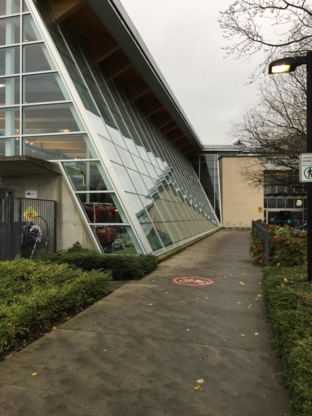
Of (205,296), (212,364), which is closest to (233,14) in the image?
(205,296)

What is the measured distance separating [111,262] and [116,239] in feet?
6.19

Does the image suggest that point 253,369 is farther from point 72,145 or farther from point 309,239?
point 72,145

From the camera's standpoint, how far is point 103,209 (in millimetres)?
11180

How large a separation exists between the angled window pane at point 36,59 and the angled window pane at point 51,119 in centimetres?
141

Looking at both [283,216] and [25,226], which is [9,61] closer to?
[25,226]

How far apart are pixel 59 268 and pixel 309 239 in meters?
5.03

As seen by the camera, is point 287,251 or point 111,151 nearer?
point 287,251

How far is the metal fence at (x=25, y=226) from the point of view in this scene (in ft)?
29.8

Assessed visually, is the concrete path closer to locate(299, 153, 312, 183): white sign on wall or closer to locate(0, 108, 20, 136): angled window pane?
locate(299, 153, 312, 183): white sign on wall

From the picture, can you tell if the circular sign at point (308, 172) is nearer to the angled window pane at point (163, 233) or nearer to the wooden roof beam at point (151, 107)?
the angled window pane at point (163, 233)

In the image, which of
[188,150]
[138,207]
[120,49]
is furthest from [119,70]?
[188,150]

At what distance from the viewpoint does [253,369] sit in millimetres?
4023

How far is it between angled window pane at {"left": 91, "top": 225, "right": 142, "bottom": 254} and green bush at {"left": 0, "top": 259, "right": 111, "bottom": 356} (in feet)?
11.4

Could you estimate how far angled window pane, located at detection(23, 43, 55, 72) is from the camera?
11812mm
